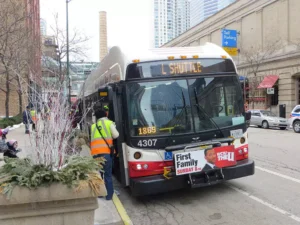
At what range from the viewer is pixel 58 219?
376 cm

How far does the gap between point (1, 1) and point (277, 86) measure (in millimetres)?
24205

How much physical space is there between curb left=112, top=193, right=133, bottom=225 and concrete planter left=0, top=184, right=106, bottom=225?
3.69ft

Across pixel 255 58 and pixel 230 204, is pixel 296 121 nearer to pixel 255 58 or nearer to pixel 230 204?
pixel 255 58

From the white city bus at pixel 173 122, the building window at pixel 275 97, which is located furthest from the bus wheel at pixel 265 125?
the white city bus at pixel 173 122

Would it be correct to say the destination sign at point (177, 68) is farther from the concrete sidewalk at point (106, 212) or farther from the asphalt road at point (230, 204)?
the asphalt road at point (230, 204)

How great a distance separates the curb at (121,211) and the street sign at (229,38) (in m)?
28.7

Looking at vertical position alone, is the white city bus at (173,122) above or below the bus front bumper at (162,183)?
above

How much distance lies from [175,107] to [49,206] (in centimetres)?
288

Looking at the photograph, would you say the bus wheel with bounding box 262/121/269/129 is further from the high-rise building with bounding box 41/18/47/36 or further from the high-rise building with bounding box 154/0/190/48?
the high-rise building with bounding box 154/0/190/48

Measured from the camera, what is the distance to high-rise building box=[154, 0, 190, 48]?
66.2 m

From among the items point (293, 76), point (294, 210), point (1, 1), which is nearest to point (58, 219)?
point (294, 210)

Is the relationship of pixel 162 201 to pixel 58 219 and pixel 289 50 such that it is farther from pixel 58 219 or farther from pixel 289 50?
pixel 289 50

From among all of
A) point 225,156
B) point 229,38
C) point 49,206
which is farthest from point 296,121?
point 49,206

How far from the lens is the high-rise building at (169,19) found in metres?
66.2
